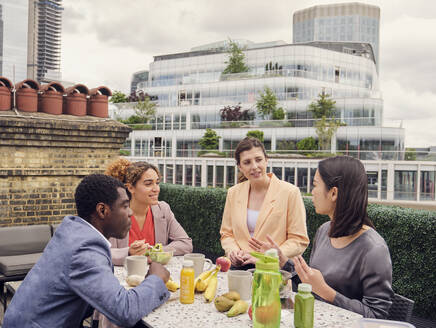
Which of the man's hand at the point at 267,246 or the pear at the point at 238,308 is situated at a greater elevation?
the man's hand at the point at 267,246

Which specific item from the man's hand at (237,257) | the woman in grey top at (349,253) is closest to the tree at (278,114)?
the man's hand at (237,257)

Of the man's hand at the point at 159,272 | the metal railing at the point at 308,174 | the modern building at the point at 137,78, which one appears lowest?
the metal railing at the point at 308,174

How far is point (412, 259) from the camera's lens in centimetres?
589

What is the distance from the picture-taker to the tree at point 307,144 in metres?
39.7

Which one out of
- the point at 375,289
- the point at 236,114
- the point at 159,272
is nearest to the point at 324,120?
the point at 236,114

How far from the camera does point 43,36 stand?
184 metres

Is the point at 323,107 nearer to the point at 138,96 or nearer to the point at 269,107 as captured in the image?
the point at 269,107

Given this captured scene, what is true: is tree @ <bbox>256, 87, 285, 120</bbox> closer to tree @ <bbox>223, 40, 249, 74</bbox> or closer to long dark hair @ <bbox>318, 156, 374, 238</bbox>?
tree @ <bbox>223, 40, 249, 74</bbox>

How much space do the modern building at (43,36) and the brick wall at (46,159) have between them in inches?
7228

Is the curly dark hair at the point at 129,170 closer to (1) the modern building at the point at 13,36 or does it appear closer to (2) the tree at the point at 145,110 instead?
(2) the tree at the point at 145,110

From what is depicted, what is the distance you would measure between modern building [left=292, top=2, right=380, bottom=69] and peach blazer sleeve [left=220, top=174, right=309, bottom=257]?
471 ft

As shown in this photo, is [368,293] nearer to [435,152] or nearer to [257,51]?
[435,152]

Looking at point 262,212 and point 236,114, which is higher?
point 236,114

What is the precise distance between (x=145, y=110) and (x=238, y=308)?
51916 mm
